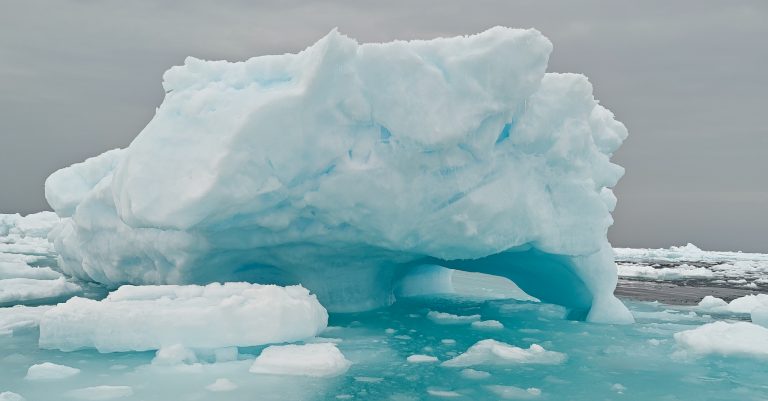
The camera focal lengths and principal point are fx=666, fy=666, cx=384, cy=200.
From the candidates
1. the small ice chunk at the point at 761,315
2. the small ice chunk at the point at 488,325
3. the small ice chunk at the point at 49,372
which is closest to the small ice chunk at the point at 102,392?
the small ice chunk at the point at 49,372

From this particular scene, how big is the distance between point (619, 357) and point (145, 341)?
5.52 meters

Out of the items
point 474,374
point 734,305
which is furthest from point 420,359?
point 734,305

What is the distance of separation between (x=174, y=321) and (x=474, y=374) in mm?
3269

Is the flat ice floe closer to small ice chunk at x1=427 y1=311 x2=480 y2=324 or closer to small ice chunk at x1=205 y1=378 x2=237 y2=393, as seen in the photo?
small ice chunk at x1=205 y1=378 x2=237 y2=393

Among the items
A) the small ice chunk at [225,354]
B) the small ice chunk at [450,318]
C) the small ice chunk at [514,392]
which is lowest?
the small ice chunk at [514,392]

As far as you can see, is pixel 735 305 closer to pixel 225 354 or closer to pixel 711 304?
Answer: pixel 711 304

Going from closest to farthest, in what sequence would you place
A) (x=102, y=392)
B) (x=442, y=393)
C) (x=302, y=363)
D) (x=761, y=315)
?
(x=102, y=392) < (x=442, y=393) < (x=302, y=363) < (x=761, y=315)

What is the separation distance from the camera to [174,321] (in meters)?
7.25

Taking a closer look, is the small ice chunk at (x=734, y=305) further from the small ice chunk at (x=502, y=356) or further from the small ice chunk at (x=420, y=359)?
the small ice chunk at (x=420, y=359)

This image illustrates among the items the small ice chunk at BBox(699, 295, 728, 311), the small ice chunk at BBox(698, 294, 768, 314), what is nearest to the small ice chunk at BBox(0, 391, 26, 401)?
the small ice chunk at BBox(698, 294, 768, 314)

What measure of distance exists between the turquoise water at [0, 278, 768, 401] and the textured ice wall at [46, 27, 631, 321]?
1327 millimetres

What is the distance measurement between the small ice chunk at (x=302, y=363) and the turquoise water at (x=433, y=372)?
126 mm

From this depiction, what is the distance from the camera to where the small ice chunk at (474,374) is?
6.75 m

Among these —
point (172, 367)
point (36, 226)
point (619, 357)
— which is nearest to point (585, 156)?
point (619, 357)
